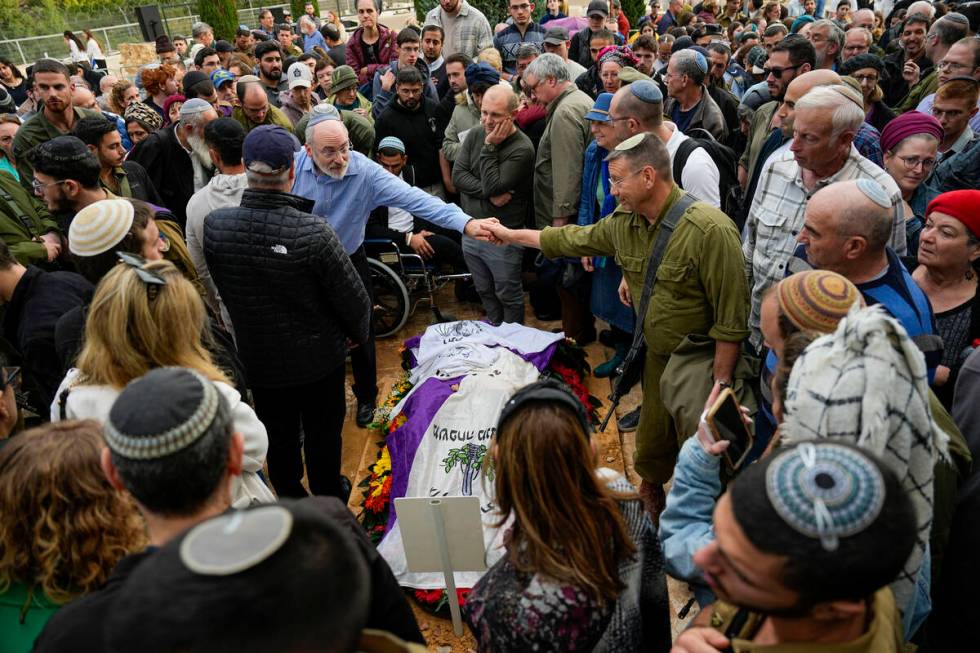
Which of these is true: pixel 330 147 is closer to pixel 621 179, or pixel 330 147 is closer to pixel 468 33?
pixel 621 179

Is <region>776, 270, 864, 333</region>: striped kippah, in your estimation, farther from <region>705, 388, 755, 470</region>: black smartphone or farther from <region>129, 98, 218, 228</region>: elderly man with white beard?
<region>129, 98, 218, 228</region>: elderly man with white beard

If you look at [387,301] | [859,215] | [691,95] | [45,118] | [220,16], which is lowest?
[387,301]

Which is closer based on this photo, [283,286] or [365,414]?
[283,286]

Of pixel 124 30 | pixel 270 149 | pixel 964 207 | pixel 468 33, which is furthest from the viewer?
pixel 124 30

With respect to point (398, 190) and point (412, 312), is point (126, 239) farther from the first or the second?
point (412, 312)

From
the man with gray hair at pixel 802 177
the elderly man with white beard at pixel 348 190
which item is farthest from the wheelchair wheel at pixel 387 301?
the man with gray hair at pixel 802 177

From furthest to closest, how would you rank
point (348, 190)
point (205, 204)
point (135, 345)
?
point (348, 190), point (205, 204), point (135, 345)

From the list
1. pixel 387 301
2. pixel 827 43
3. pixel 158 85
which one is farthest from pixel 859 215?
pixel 158 85

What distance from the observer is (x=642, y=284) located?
334 cm

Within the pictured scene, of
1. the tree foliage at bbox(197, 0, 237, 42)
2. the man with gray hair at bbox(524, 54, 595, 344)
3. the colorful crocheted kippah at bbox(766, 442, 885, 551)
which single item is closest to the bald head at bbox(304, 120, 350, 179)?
the man with gray hair at bbox(524, 54, 595, 344)

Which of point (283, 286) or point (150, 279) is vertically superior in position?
point (150, 279)

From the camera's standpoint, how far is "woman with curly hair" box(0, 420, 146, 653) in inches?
61.9

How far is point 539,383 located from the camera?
1.84 meters

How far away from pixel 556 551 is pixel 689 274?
1746mm
